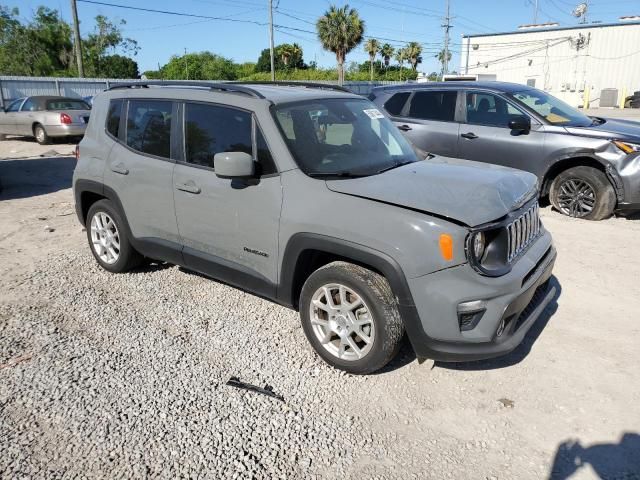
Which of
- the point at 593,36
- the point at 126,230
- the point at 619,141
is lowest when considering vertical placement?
the point at 126,230

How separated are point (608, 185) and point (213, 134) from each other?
5.40 metres

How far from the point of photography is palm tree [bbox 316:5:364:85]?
153ft

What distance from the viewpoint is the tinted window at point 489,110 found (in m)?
7.29

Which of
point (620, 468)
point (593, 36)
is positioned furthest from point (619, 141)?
point (593, 36)

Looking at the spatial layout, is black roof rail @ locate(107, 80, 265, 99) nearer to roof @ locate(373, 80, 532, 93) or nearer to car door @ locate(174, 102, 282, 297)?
car door @ locate(174, 102, 282, 297)

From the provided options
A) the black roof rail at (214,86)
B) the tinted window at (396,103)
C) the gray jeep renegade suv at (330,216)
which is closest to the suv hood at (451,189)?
the gray jeep renegade suv at (330,216)

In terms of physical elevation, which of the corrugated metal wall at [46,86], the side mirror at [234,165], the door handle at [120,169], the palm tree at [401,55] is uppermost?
the palm tree at [401,55]

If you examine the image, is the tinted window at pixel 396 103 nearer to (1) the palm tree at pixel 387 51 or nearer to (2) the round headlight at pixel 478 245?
(2) the round headlight at pixel 478 245

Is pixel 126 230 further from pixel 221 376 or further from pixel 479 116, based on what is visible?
pixel 479 116

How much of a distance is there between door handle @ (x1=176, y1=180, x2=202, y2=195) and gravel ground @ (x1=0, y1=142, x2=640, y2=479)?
1.06 meters

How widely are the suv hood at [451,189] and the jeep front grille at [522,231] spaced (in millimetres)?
106

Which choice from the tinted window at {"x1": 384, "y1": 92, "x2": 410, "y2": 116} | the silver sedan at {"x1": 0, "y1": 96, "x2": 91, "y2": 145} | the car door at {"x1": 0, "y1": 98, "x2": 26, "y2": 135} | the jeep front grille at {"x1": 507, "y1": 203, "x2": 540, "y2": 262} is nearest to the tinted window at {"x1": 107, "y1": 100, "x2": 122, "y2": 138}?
the jeep front grille at {"x1": 507, "y1": 203, "x2": 540, "y2": 262}

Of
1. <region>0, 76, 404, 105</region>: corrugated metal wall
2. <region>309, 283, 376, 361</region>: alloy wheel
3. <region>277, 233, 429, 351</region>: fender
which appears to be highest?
<region>0, 76, 404, 105</region>: corrugated metal wall

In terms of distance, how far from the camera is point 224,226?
378cm
